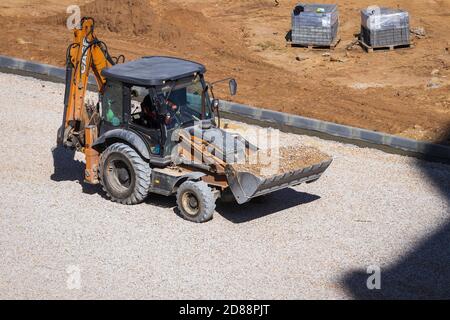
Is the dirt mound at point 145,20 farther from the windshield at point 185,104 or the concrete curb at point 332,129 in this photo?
the windshield at point 185,104

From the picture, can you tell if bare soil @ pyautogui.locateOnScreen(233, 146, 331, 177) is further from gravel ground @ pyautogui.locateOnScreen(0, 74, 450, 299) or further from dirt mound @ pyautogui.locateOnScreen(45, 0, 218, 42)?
dirt mound @ pyautogui.locateOnScreen(45, 0, 218, 42)

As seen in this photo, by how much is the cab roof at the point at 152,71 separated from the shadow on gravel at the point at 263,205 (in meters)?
2.36

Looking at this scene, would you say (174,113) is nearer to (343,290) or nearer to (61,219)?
(61,219)

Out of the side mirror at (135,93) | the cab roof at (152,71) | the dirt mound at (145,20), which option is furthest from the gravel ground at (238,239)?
the dirt mound at (145,20)

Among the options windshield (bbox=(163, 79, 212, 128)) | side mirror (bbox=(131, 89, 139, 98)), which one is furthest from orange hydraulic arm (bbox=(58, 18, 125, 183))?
windshield (bbox=(163, 79, 212, 128))

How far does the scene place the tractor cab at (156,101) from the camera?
1403 cm

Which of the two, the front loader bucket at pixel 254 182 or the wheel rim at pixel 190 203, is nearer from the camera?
the front loader bucket at pixel 254 182

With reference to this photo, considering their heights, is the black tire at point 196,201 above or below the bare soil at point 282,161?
below

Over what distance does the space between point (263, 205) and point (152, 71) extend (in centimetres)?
301

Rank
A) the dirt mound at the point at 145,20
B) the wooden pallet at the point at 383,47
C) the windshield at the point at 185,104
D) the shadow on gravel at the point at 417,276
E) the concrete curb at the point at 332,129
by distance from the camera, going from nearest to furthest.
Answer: the shadow on gravel at the point at 417,276 → the windshield at the point at 185,104 → the concrete curb at the point at 332,129 → the wooden pallet at the point at 383,47 → the dirt mound at the point at 145,20

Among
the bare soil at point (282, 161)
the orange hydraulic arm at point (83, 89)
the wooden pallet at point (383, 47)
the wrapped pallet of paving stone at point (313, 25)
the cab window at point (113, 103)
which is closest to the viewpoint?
the bare soil at point (282, 161)

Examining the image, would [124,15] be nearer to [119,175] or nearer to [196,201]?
[119,175]

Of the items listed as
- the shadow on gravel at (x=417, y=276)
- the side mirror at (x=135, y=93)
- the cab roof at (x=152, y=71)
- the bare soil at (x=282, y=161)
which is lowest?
the shadow on gravel at (x=417, y=276)

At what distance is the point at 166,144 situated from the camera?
46.5 ft
